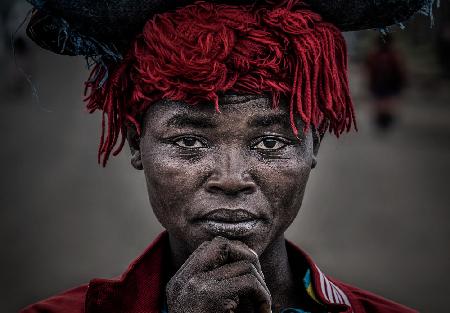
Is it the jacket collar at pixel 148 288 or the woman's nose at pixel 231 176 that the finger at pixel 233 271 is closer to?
the woman's nose at pixel 231 176

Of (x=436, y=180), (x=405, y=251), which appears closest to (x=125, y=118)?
(x=405, y=251)

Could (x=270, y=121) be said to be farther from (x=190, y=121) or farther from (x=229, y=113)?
(x=190, y=121)

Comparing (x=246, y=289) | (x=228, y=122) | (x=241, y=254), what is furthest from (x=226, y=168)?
(x=246, y=289)

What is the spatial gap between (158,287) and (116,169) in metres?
8.80

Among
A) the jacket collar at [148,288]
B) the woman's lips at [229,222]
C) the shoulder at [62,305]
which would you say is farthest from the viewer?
the shoulder at [62,305]

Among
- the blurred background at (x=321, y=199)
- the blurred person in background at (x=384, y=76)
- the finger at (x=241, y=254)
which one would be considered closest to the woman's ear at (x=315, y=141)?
the finger at (x=241, y=254)

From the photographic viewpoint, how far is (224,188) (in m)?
2.53

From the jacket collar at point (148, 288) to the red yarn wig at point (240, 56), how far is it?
0.65 metres

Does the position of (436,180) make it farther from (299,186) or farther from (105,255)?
(299,186)

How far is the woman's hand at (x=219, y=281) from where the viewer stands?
2.45 meters

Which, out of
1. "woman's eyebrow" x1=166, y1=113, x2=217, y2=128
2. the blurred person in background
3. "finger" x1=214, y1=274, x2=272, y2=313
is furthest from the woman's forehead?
the blurred person in background

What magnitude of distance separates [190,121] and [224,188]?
0.84ft

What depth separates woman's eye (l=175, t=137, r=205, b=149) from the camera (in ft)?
8.59

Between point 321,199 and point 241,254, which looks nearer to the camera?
point 241,254
